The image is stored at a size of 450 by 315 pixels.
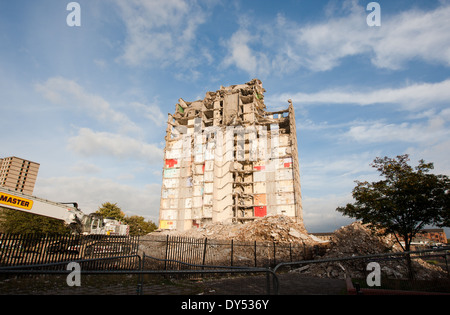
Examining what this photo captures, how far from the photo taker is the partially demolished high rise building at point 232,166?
162ft

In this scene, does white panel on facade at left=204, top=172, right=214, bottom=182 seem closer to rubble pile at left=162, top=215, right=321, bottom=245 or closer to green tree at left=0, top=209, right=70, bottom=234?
rubble pile at left=162, top=215, right=321, bottom=245

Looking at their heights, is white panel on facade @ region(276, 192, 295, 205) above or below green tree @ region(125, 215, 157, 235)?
above

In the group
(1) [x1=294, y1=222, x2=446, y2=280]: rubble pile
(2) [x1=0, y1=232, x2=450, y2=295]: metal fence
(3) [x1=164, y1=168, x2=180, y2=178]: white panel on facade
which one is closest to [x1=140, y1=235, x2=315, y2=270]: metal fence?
(2) [x1=0, y1=232, x2=450, y2=295]: metal fence

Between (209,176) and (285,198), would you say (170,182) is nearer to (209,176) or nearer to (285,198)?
(209,176)

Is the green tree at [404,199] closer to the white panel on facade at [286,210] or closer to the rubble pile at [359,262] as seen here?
the rubble pile at [359,262]

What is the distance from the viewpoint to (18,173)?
151375 millimetres

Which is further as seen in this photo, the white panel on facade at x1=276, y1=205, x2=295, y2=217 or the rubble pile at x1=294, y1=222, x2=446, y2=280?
the white panel on facade at x1=276, y1=205, x2=295, y2=217

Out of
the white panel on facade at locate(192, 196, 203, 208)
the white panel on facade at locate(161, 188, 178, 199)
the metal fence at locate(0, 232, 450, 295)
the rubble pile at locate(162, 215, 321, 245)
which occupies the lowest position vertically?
the metal fence at locate(0, 232, 450, 295)

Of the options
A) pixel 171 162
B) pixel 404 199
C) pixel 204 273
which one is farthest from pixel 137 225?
pixel 204 273

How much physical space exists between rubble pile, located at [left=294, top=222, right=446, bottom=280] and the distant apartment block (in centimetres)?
17400

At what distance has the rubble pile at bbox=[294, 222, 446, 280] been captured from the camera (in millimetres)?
13531

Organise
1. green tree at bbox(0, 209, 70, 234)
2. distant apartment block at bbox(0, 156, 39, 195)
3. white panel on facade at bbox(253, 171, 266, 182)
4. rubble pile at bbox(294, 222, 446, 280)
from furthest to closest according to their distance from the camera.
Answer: distant apartment block at bbox(0, 156, 39, 195)
white panel on facade at bbox(253, 171, 266, 182)
green tree at bbox(0, 209, 70, 234)
rubble pile at bbox(294, 222, 446, 280)

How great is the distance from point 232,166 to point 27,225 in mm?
33037

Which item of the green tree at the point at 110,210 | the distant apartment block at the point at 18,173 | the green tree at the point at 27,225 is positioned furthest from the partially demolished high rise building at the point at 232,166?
the distant apartment block at the point at 18,173
